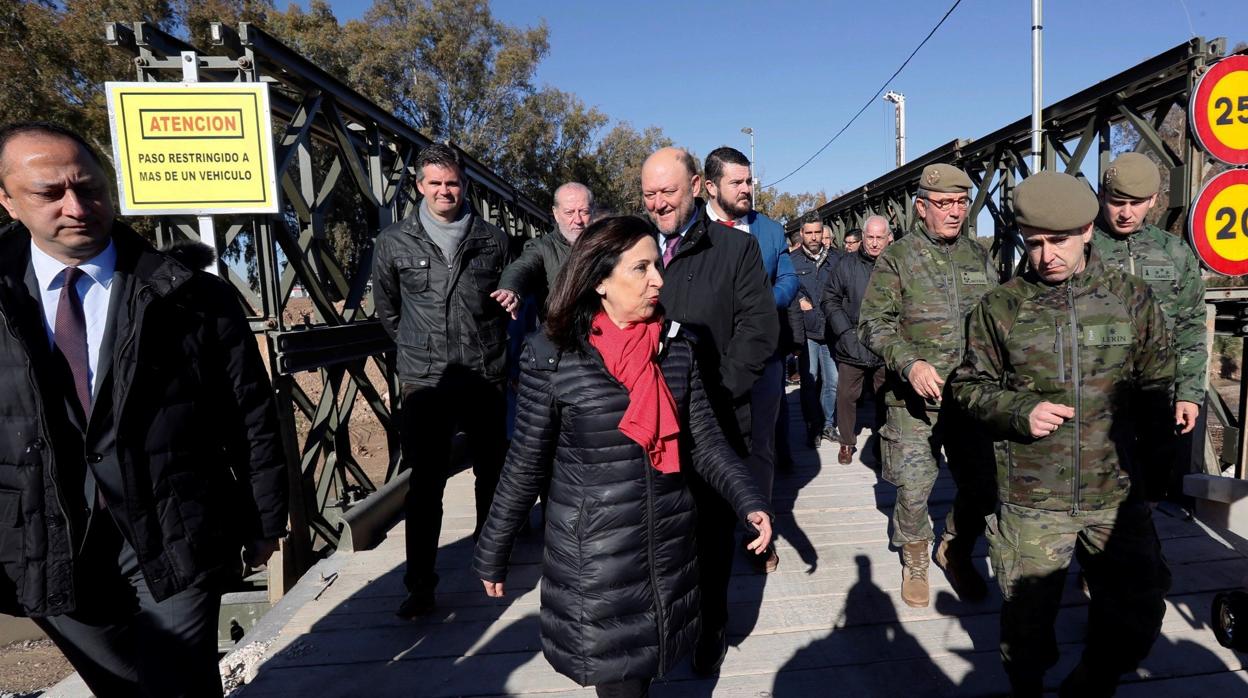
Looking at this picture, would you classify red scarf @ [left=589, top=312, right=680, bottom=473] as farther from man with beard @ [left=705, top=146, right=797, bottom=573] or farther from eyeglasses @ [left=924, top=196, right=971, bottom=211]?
eyeglasses @ [left=924, top=196, right=971, bottom=211]

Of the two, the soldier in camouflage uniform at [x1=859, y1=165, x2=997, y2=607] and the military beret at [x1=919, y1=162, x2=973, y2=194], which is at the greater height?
the military beret at [x1=919, y1=162, x2=973, y2=194]

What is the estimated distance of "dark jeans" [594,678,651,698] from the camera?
1916 millimetres

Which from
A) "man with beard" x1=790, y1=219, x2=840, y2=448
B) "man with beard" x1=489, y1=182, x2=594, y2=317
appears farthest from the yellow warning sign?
"man with beard" x1=790, y1=219, x2=840, y2=448

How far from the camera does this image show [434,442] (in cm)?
328

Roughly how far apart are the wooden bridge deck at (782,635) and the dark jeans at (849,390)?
178 cm

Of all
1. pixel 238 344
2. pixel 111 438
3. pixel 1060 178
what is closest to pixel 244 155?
pixel 238 344

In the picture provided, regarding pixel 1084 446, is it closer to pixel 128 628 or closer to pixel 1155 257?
pixel 1155 257

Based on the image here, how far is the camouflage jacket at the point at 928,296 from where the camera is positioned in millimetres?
3141

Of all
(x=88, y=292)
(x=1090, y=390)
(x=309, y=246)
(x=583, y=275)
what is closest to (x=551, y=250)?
(x=309, y=246)

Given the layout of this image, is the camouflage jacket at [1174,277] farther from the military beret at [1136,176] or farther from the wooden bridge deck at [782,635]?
the wooden bridge deck at [782,635]

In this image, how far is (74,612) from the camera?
179 cm

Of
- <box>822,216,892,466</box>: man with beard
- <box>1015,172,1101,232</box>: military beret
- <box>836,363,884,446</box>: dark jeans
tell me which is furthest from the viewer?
<box>836,363,884,446</box>: dark jeans

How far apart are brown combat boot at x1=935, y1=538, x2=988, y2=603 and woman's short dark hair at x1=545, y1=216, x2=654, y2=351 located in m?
2.25

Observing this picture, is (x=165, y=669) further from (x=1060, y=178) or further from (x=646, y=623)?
(x=1060, y=178)
